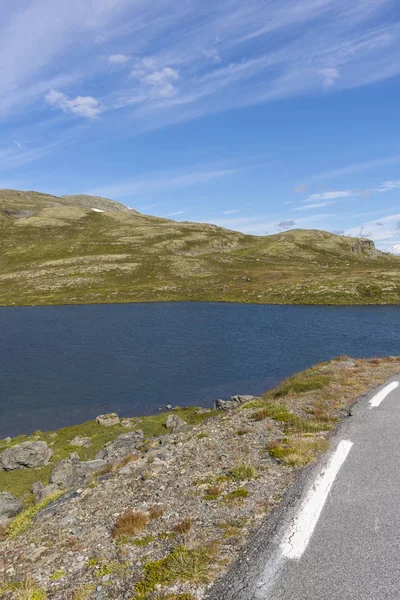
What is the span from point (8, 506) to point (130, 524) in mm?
11372

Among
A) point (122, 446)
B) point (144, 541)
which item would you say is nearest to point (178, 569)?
point (144, 541)

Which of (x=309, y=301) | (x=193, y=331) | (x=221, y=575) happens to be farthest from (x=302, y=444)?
(x=309, y=301)

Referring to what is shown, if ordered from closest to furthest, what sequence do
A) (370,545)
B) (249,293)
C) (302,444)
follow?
(370,545)
(302,444)
(249,293)

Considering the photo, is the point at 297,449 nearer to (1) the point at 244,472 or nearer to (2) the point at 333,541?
(1) the point at 244,472

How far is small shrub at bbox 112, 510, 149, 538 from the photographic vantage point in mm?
10508

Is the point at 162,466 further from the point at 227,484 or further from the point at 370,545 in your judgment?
the point at 370,545

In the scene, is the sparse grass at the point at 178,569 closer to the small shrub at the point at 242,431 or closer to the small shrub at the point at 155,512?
the small shrub at the point at 155,512

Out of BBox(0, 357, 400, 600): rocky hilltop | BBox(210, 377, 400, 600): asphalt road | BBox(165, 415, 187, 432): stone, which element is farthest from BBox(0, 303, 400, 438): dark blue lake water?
BBox(210, 377, 400, 600): asphalt road

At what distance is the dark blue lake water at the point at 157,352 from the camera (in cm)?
4188

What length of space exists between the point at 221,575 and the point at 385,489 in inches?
234

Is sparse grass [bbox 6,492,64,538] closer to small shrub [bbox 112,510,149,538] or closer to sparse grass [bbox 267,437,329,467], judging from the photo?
small shrub [bbox 112,510,149,538]

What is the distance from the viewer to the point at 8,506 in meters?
18.7

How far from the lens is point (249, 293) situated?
124 m

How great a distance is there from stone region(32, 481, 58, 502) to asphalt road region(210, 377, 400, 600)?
1316cm
